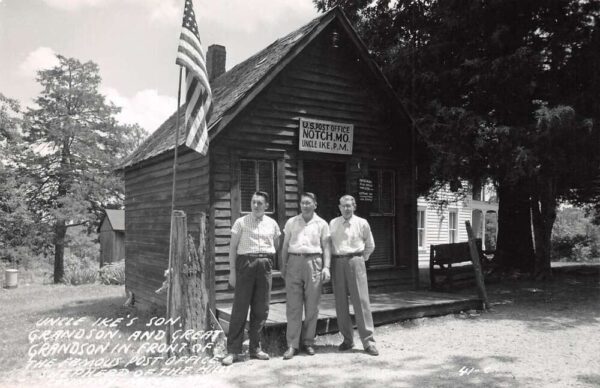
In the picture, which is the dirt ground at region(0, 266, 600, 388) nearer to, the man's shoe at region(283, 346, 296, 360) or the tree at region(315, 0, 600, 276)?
the man's shoe at region(283, 346, 296, 360)

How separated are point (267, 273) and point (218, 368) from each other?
52.8 inches

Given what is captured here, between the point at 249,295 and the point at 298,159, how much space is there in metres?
3.92

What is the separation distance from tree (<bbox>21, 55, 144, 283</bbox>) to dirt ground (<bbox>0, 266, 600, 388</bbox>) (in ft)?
48.5

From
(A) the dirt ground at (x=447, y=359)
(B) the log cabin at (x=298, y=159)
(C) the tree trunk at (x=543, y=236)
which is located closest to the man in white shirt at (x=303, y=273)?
(A) the dirt ground at (x=447, y=359)

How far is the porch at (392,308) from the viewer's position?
7.86 meters

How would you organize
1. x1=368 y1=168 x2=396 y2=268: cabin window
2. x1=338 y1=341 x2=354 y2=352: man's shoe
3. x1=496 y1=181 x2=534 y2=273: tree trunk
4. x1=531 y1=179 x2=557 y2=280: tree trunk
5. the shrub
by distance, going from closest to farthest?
x1=338 y1=341 x2=354 y2=352: man's shoe → x1=368 y1=168 x2=396 y2=268: cabin window → x1=531 y1=179 x2=557 y2=280: tree trunk → x1=496 y1=181 x2=534 y2=273: tree trunk → the shrub

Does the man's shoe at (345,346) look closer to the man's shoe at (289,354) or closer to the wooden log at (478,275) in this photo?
the man's shoe at (289,354)

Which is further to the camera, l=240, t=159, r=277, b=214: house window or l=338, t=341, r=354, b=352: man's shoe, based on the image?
l=240, t=159, r=277, b=214: house window

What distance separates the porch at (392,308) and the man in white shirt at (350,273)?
0.81 metres

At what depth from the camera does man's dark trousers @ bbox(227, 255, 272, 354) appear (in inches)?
263

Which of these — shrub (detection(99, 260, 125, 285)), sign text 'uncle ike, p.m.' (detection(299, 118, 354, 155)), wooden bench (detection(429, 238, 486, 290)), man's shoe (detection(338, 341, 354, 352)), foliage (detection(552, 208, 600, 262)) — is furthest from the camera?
foliage (detection(552, 208, 600, 262))

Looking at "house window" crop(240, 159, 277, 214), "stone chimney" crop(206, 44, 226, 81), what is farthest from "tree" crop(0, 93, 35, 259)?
"house window" crop(240, 159, 277, 214)

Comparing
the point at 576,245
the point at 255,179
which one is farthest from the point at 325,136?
the point at 576,245

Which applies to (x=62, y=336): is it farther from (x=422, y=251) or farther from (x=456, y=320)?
(x=422, y=251)
